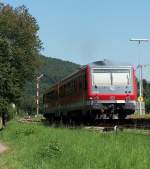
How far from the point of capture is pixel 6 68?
4372cm

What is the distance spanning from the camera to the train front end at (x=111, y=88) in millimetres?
31922

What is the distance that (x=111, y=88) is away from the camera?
105ft

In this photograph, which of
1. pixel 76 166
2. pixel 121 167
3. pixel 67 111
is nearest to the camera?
pixel 121 167

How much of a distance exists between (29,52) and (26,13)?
4378 mm

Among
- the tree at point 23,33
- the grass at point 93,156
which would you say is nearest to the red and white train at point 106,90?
the grass at point 93,156

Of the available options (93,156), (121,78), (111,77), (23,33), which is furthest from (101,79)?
(23,33)

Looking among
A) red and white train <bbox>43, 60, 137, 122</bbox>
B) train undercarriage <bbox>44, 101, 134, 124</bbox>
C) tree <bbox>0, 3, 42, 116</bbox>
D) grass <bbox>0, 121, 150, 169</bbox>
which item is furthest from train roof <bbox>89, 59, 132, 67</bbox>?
tree <bbox>0, 3, 42, 116</bbox>

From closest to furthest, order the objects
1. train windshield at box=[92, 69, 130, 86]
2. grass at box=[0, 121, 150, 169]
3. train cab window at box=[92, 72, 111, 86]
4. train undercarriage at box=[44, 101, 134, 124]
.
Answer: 1. grass at box=[0, 121, 150, 169]
2. train undercarriage at box=[44, 101, 134, 124]
3. train cab window at box=[92, 72, 111, 86]
4. train windshield at box=[92, 69, 130, 86]

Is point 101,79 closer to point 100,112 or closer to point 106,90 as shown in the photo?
point 106,90

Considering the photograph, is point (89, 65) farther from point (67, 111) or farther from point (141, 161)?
point (141, 161)

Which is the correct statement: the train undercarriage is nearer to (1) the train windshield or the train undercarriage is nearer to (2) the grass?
(1) the train windshield

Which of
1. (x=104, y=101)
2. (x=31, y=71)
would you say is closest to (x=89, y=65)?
(x=104, y=101)

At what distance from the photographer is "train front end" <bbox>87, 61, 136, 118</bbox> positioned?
105 feet

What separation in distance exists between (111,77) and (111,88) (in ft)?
2.10
